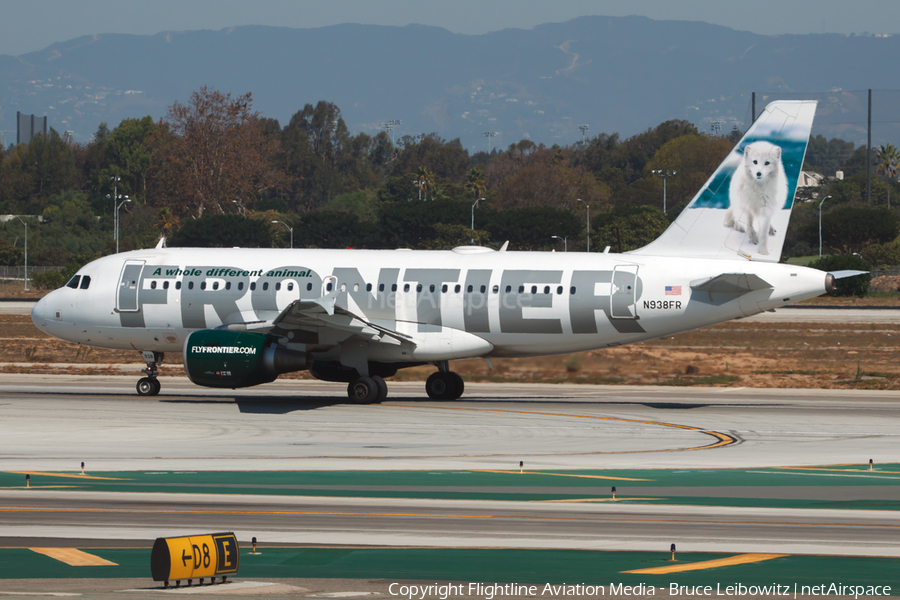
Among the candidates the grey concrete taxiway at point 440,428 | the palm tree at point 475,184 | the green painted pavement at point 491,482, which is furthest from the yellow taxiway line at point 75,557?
the palm tree at point 475,184

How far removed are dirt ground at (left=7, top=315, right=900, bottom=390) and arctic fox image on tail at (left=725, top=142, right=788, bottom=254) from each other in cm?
692

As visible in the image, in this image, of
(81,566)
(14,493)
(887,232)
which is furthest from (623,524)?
(887,232)

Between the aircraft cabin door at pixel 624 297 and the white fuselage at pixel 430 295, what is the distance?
0.03 metres

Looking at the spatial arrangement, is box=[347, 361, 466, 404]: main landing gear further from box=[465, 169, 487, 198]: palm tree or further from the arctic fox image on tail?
box=[465, 169, 487, 198]: palm tree

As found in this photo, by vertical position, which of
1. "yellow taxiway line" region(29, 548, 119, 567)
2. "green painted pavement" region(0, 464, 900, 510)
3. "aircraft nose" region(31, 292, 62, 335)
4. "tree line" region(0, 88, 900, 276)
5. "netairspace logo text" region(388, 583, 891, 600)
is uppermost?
"tree line" region(0, 88, 900, 276)

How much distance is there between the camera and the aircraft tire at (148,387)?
3228 cm

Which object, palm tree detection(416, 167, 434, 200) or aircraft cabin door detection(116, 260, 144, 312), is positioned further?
palm tree detection(416, 167, 434, 200)

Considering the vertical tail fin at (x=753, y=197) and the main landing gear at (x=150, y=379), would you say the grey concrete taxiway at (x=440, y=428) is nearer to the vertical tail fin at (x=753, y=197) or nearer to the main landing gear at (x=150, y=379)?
the main landing gear at (x=150, y=379)

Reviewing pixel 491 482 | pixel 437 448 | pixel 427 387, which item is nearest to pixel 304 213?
pixel 427 387

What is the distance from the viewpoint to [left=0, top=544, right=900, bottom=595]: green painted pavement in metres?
11.3

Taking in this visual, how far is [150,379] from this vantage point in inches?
1282

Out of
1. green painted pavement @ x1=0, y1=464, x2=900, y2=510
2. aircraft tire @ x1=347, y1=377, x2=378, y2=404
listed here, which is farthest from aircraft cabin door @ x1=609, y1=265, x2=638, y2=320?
green painted pavement @ x1=0, y1=464, x2=900, y2=510

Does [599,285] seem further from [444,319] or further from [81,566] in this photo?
[81,566]

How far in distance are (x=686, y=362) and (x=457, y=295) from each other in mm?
16662
